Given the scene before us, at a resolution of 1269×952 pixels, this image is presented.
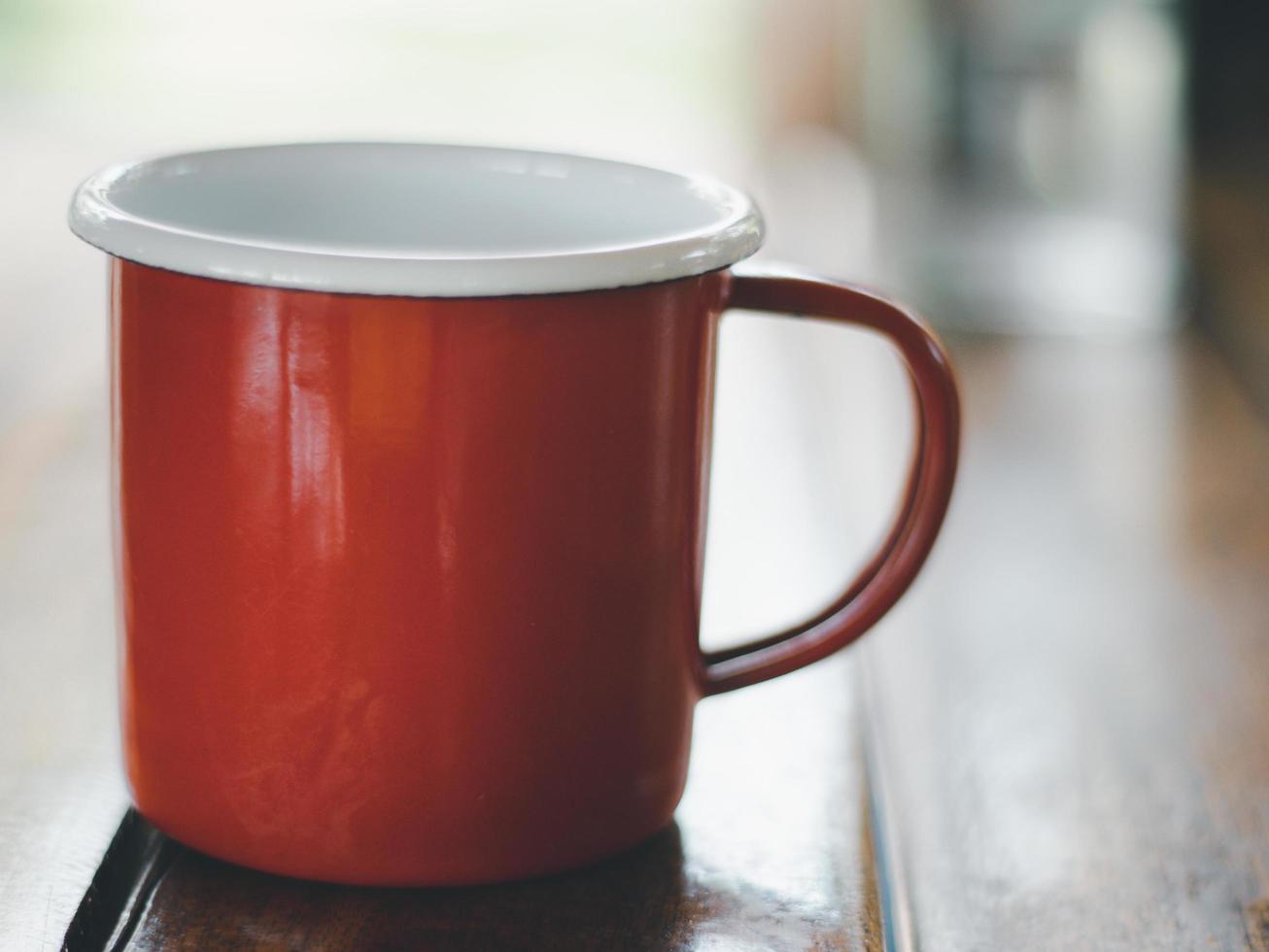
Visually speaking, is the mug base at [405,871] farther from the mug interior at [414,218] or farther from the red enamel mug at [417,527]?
the mug interior at [414,218]

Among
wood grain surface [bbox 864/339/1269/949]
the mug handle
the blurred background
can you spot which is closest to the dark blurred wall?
the blurred background

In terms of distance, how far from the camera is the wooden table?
14.4 inches

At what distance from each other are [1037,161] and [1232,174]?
257mm

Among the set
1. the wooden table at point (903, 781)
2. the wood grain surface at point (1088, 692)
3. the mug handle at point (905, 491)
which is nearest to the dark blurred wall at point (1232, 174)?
the wood grain surface at point (1088, 692)

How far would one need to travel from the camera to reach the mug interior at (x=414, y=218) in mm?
320

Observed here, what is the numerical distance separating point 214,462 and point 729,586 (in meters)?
0.27

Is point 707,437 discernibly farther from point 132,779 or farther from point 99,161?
point 99,161

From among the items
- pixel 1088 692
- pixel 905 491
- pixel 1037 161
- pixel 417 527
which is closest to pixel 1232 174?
pixel 1037 161

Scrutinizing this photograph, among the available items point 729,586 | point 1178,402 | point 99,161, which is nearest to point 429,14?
point 99,161

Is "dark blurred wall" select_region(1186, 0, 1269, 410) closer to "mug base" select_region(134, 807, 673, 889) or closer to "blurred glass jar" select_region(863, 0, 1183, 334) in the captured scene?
"blurred glass jar" select_region(863, 0, 1183, 334)

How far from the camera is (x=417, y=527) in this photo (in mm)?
335

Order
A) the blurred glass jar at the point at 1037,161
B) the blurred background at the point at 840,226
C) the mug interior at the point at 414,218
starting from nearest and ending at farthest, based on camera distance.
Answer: the mug interior at the point at 414,218 < the blurred background at the point at 840,226 < the blurred glass jar at the point at 1037,161

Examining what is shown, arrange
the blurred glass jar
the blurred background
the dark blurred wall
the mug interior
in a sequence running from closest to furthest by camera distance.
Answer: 1. the mug interior
2. the blurred background
3. the dark blurred wall
4. the blurred glass jar

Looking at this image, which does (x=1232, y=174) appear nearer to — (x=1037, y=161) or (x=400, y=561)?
(x=1037, y=161)
